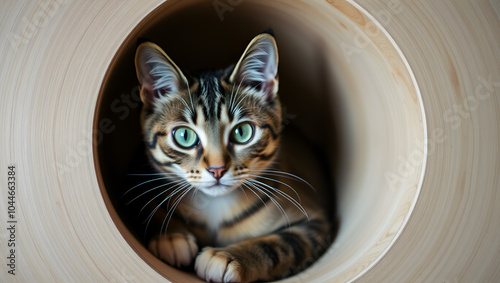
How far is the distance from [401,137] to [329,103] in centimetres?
33

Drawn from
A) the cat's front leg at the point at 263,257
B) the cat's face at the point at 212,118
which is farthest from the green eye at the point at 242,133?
the cat's front leg at the point at 263,257

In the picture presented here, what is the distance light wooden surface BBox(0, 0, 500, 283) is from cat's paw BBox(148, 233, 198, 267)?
8 cm

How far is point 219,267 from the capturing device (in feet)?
2.96

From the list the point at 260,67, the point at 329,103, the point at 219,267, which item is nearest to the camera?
the point at 219,267

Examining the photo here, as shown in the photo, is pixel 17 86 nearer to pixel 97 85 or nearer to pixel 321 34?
pixel 97 85

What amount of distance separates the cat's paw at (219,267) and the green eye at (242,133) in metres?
0.28

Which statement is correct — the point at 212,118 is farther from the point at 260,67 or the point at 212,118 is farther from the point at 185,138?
the point at 260,67

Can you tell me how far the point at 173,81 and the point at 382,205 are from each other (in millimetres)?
596

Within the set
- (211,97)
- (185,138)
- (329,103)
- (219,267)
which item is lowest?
(219,267)

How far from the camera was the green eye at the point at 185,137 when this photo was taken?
0.97 meters

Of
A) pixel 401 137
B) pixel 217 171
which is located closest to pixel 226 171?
pixel 217 171

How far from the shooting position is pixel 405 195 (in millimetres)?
860

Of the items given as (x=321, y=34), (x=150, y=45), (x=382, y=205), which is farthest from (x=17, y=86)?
(x=382, y=205)

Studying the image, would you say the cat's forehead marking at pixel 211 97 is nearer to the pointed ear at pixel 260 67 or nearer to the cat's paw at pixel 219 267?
the pointed ear at pixel 260 67
